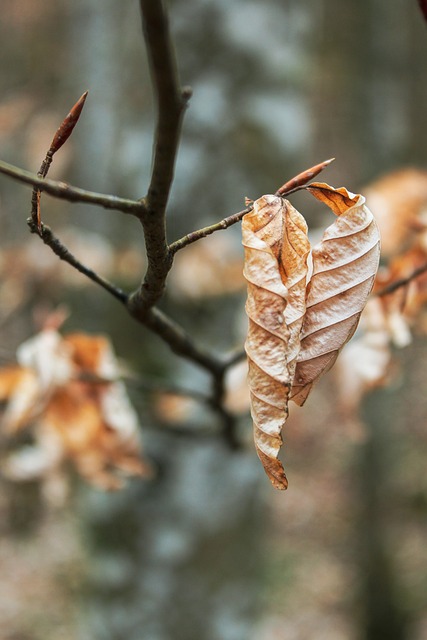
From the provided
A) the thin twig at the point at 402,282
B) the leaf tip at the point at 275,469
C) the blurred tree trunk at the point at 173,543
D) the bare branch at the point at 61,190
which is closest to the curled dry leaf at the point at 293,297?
the leaf tip at the point at 275,469

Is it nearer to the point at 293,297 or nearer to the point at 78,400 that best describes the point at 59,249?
the point at 293,297

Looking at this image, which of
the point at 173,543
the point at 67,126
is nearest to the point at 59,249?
the point at 67,126

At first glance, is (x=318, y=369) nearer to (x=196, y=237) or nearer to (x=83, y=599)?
(x=196, y=237)

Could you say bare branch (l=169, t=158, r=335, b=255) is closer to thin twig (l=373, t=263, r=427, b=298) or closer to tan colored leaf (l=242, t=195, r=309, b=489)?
tan colored leaf (l=242, t=195, r=309, b=489)

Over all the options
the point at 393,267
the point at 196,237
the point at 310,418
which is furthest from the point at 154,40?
the point at 310,418

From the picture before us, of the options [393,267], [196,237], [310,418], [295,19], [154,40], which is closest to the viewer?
[154,40]

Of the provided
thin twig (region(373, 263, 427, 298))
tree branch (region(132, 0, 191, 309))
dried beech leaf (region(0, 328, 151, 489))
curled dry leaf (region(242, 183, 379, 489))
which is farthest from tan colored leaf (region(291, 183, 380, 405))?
dried beech leaf (region(0, 328, 151, 489))
